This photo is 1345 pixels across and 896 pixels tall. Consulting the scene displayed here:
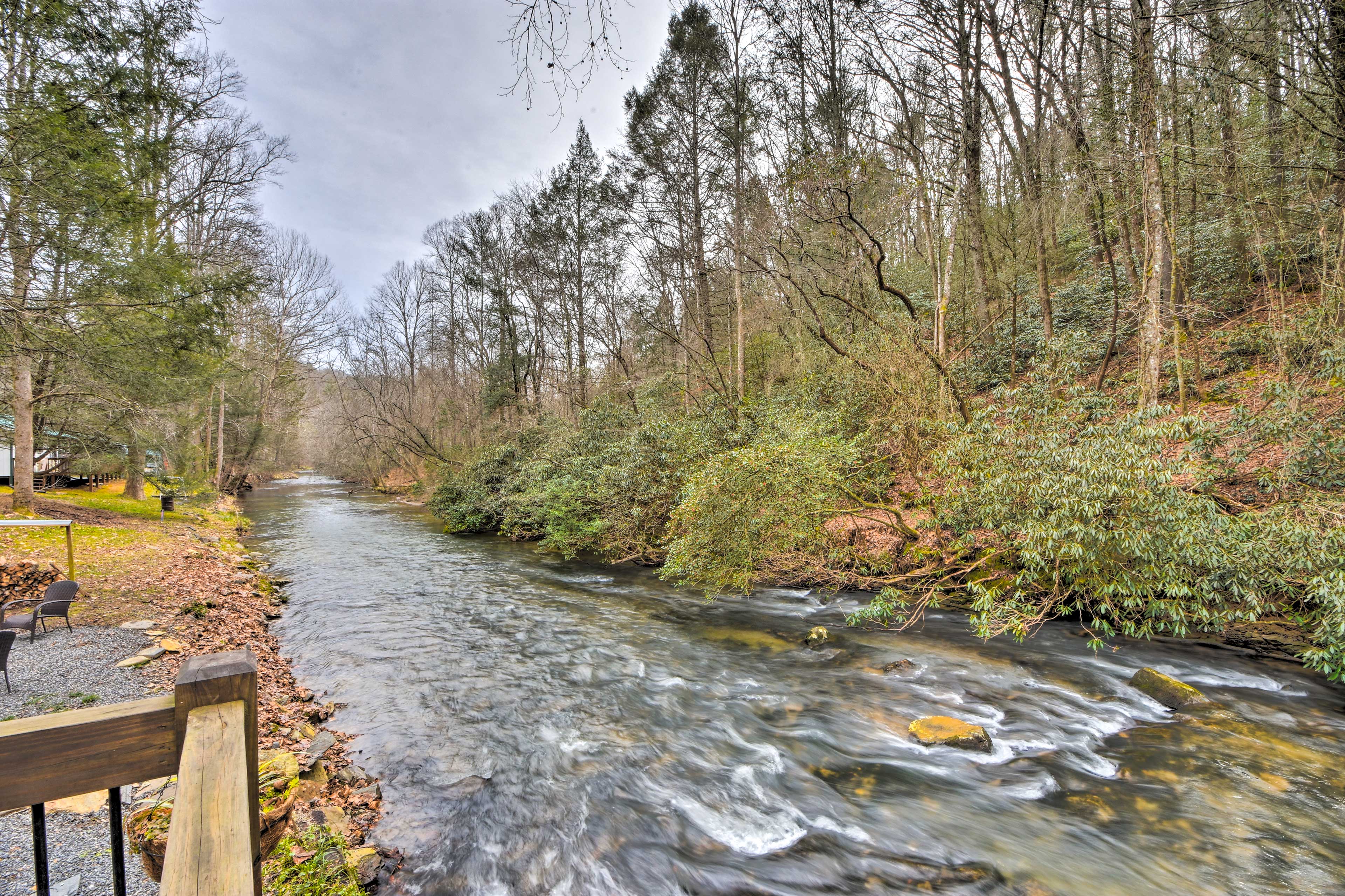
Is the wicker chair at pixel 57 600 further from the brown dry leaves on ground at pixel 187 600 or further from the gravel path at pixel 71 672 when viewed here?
the brown dry leaves on ground at pixel 187 600

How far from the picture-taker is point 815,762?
17.6 ft

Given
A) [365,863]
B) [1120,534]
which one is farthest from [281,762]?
[1120,534]

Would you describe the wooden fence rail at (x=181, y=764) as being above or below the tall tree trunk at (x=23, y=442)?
below

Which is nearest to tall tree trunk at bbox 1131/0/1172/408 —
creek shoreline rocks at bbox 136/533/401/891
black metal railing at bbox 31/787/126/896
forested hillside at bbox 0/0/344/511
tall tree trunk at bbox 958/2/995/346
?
tall tree trunk at bbox 958/2/995/346

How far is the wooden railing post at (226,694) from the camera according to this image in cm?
145

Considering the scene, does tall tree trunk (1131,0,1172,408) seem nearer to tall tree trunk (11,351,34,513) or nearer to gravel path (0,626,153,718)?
gravel path (0,626,153,718)

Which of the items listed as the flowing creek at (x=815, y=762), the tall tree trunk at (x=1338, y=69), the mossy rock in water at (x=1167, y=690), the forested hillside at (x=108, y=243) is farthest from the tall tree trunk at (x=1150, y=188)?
the forested hillside at (x=108, y=243)

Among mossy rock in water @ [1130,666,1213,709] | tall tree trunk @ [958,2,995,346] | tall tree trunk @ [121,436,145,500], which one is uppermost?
tall tree trunk @ [958,2,995,346]

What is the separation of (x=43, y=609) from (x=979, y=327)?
17.1m

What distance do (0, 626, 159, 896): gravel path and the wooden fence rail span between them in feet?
8.00

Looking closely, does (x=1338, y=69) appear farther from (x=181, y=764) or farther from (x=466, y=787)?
(x=466, y=787)

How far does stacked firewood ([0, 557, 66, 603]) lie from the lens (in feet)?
23.9

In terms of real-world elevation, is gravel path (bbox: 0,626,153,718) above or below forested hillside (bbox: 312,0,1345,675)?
below

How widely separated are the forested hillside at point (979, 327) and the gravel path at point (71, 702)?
6.97 m
